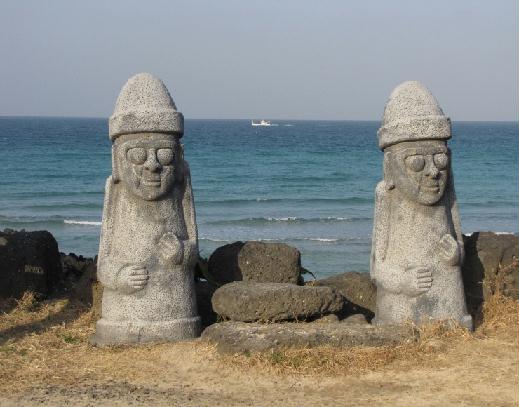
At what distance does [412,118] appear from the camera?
28.1ft

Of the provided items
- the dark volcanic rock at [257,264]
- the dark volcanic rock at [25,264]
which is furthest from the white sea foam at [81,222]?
the dark volcanic rock at [257,264]

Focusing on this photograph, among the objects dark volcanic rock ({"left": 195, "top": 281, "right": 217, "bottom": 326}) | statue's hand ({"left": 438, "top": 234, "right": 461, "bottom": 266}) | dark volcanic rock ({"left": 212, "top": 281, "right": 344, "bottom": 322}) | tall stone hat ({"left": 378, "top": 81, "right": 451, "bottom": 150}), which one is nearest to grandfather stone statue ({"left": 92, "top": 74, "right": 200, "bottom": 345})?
dark volcanic rock ({"left": 212, "top": 281, "right": 344, "bottom": 322})

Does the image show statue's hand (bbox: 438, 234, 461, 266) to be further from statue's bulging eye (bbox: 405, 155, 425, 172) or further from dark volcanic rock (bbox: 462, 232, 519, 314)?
dark volcanic rock (bbox: 462, 232, 519, 314)

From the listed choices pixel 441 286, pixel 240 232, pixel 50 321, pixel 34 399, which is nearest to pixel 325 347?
pixel 441 286

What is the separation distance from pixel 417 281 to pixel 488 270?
1.69 metres

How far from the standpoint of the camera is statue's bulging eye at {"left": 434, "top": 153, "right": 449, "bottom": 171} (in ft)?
28.1

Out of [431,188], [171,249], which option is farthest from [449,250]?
[171,249]

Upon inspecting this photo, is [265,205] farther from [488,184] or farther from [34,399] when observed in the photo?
[34,399]

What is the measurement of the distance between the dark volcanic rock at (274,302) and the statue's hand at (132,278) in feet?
2.48

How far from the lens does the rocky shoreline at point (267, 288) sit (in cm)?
804

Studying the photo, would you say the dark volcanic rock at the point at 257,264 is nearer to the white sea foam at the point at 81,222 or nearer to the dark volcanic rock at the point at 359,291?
→ the dark volcanic rock at the point at 359,291

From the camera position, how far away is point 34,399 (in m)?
6.93

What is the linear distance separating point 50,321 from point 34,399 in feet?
8.68

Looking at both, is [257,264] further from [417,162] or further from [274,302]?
[417,162]
